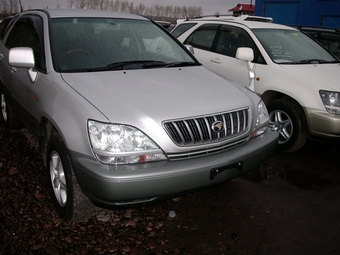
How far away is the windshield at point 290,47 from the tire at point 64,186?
→ 3.24 m

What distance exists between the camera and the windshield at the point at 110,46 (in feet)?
9.96

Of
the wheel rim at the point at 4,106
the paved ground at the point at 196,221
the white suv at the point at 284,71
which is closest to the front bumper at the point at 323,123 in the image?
the white suv at the point at 284,71

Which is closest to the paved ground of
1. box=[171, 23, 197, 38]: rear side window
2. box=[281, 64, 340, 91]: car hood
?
box=[281, 64, 340, 91]: car hood

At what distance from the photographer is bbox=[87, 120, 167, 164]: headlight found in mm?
2225

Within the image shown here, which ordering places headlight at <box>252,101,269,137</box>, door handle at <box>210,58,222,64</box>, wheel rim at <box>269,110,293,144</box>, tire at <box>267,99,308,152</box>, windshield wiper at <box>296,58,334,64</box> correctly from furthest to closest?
door handle at <box>210,58,222,64</box> → windshield wiper at <box>296,58,334,64</box> → wheel rim at <box>269,110,293,144</box> → tire at <box>267,99,308,152</box> → headlight at <box>252,101,269,137</box>

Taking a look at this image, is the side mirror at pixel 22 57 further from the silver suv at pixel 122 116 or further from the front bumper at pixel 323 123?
the front bumper at pixel 323 123

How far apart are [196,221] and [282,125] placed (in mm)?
2192

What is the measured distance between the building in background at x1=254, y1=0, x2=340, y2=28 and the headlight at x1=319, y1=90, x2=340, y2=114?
14.7 meters

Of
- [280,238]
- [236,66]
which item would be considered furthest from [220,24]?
[280,238]

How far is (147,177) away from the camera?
2184 millimetres

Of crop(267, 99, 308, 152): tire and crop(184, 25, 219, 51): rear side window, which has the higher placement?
crop(184, 25, 219, 51): rear side window

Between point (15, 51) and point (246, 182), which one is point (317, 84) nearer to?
point (246, 182)

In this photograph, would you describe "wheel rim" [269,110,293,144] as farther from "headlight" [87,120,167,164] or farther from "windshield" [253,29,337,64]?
"headlight" [87,120,167,164]

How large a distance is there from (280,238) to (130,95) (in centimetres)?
164
